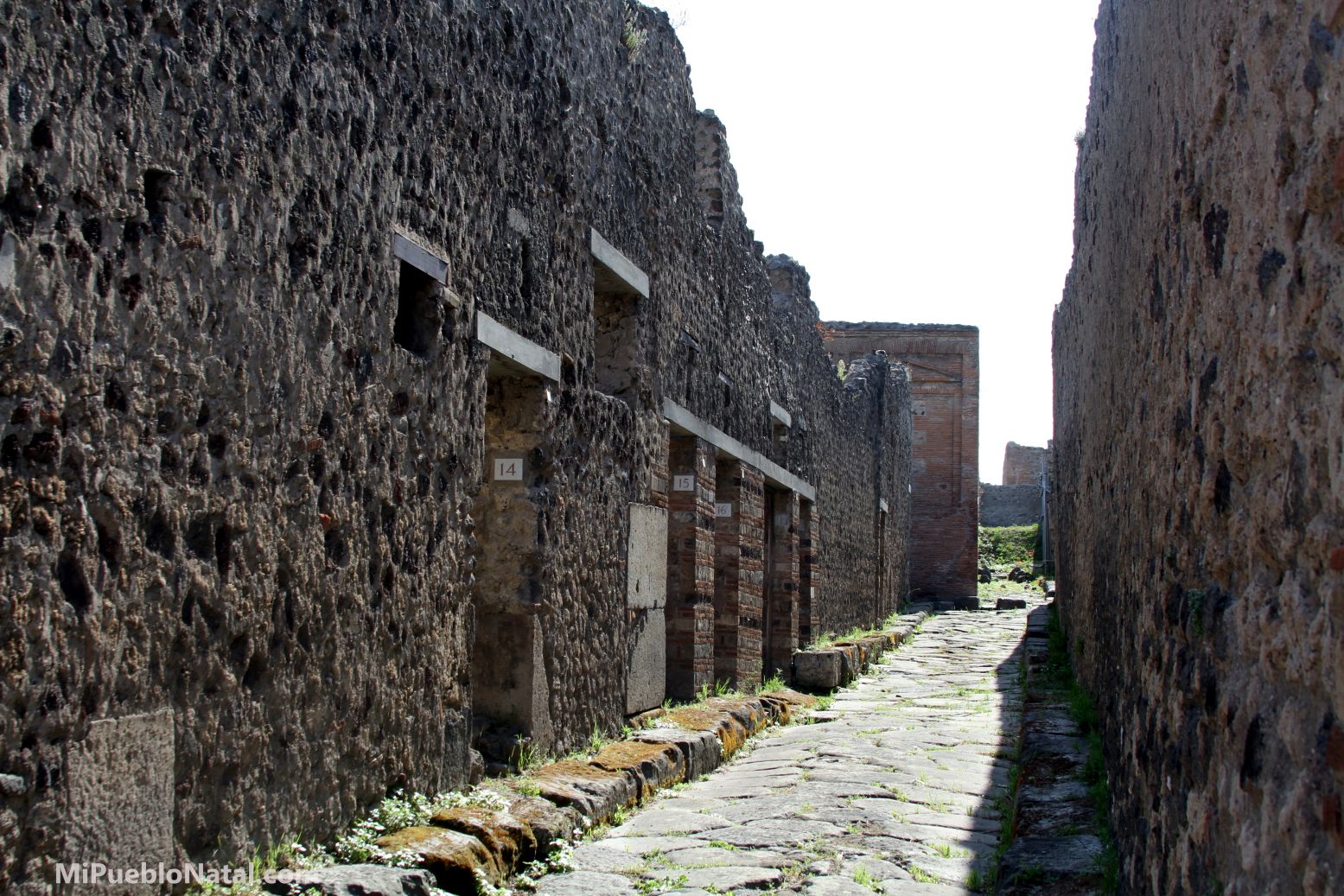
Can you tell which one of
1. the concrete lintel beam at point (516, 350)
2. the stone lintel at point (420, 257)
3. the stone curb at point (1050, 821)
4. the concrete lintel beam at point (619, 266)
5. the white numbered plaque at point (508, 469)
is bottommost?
the stone curb at point (1050, 821)

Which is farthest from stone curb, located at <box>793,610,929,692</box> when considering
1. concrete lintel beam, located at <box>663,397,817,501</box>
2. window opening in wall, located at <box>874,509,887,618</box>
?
window opening in wall, located at <box>874,509,887,618</box>

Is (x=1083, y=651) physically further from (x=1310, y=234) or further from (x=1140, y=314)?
(x=1310, y=234)

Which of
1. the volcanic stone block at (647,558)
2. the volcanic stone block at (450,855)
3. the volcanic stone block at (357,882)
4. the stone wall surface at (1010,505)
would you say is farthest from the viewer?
the stone wall surface at (1010,505)

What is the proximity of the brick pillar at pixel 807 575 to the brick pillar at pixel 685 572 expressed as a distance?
169 inches

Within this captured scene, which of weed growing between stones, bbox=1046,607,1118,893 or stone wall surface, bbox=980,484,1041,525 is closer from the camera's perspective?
weed growing between stones, bbox=1046,607,1118,893

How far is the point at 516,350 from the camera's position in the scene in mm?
5801

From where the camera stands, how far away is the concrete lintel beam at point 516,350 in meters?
5.49

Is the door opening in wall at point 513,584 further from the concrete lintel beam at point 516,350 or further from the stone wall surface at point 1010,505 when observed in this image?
the stone wall surface at point 1010,505

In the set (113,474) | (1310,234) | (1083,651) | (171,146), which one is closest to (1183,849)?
(1310,234)

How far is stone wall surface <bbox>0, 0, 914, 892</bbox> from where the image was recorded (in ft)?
9.51

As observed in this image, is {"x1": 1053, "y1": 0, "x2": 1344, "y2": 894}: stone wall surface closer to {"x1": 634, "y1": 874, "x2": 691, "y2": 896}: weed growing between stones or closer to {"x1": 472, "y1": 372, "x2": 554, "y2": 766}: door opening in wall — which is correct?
{"x1": 634, "y1": 874, "x2": 691, "y2": 896}: weed growing between stones

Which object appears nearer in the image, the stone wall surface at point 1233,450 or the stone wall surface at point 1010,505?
the stone wall surface at point 1233,450

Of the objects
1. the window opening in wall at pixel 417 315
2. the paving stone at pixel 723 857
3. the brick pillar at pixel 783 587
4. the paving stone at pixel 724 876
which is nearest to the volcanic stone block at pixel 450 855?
the paving stone at pixel 724 876

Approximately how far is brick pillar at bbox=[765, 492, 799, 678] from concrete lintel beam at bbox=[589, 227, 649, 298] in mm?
5080
